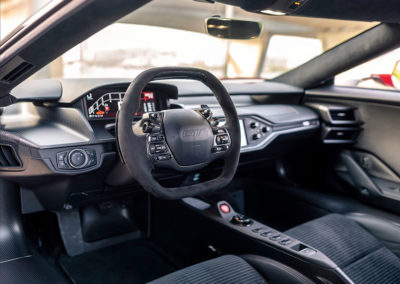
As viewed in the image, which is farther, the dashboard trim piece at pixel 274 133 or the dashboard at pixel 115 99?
the dashboard trim piece at pixel 274 133

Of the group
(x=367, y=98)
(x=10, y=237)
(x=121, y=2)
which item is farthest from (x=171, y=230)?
(x=121, y=2)

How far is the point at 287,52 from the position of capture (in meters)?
3.05

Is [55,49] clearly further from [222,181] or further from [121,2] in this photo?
[222,181]

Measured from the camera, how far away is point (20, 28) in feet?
3.46

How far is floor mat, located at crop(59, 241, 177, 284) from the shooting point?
229cm

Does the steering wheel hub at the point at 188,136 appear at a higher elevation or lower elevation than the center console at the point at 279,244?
higher

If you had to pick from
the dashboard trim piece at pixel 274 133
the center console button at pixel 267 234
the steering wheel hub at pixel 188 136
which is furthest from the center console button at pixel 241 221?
the steering wheel hub at pixel 188 136

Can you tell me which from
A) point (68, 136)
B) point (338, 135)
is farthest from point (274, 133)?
point (68, 136)

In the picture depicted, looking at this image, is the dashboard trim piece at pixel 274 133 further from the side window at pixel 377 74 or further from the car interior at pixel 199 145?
the side window at pixel 377 74

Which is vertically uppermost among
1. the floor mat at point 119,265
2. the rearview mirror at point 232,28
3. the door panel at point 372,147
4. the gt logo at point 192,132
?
the rearview mirror at point 232,28

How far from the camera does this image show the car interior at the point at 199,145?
1.36m

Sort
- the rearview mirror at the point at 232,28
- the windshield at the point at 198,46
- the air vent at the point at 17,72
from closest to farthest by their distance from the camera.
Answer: the air vent at the point at 17,72 < the rearview mirror at the point at 232,28 < the windshield at the point at 198,46

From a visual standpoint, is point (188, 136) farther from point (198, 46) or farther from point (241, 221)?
point (198, 46)

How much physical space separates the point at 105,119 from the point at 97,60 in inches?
43.6
